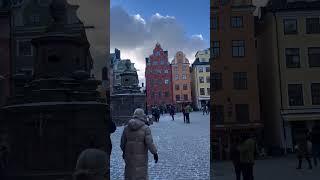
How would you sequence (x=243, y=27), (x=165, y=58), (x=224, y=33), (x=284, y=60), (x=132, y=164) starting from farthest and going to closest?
(x=284, y=60)
(x=243, y=27)
(x=224, y=33)
(x=132, y=164)
(x=165, y=58)

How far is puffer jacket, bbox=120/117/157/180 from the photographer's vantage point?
10.1 feet

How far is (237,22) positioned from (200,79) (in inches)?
53.5

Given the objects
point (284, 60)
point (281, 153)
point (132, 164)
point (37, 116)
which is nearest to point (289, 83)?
point (284, 60)

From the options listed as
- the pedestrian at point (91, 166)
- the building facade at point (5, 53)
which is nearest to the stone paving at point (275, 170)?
the building facade at point (5, 53)

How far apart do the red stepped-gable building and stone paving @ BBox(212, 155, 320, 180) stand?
121cm

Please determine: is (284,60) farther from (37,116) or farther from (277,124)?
(37,116)

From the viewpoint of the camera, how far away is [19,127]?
3.27 m

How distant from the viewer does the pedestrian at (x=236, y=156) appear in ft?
13.0

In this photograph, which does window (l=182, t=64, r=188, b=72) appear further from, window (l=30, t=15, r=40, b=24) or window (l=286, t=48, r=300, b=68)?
window (l=286, t=48, r=300, b=68)

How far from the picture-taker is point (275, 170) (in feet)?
13.1

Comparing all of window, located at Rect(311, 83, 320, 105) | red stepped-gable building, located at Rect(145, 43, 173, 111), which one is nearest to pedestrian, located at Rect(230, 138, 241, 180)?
window, located at Rect(311, 83, 320, 105)

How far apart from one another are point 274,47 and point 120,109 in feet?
7.59

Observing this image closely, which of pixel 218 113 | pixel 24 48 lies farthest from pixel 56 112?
pixel 218 113

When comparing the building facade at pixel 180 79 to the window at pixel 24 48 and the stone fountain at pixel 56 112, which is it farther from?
the window at pixel 24 48
